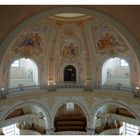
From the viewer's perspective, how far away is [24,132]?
19.7 m

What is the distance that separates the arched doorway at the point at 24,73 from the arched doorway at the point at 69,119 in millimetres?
3422

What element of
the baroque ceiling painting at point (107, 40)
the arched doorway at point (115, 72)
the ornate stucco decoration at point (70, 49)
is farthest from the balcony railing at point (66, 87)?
the baroque ceiling painting at point (107, 40)

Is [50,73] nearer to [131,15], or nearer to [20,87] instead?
[20,87]

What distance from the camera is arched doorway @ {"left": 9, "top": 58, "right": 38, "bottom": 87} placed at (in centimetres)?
1897

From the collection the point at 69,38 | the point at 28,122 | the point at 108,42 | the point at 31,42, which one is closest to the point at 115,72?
the point at 108,42

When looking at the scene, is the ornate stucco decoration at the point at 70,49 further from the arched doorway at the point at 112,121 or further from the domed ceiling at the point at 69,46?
the arched doorway at the point at 112,121

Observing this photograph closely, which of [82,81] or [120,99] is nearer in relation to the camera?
[120,99]

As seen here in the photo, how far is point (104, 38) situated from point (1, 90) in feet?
25.0

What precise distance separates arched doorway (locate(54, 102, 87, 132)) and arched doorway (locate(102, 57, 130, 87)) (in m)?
3.65

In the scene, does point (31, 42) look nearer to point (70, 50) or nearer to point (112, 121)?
point (70, 50)

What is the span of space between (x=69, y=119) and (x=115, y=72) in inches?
206

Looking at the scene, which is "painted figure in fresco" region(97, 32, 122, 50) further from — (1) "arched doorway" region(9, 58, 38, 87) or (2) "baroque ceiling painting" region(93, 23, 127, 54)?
(1) "arched doorway" region(9, 58, 38, 87)
